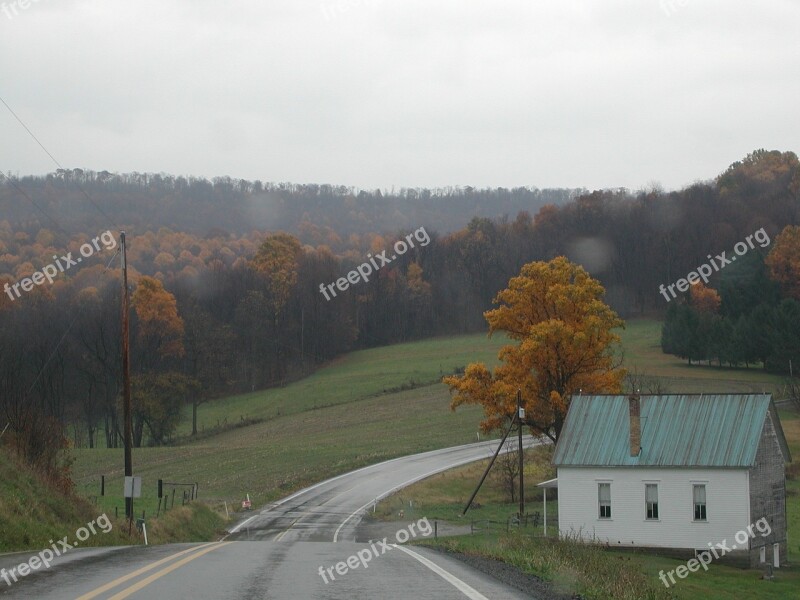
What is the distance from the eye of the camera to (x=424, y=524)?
41344mm

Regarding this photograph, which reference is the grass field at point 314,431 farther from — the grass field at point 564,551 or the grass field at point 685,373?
the grass field at point 685,373

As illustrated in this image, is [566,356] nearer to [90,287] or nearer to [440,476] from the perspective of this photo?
[440,476]

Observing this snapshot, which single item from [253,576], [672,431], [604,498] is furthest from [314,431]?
[253,576]

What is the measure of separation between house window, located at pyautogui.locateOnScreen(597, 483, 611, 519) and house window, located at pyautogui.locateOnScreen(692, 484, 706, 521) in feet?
11.2

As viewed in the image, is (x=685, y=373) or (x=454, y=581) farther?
(x=685, y=373)

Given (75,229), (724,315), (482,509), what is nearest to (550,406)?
(482,509)

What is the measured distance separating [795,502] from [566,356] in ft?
44.6

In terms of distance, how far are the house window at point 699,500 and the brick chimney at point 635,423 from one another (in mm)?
2702

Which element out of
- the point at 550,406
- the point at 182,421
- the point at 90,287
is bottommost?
the point at 182,421

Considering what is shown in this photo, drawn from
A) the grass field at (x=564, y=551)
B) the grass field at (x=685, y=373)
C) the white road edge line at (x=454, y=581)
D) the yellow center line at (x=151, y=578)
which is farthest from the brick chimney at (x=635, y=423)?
the grass field at (x=685, y=373)

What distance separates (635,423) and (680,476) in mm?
2973

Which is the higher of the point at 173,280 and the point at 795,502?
the point at 173,280

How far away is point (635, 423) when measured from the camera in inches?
1598

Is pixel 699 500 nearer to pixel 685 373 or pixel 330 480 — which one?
pixel 330 480
